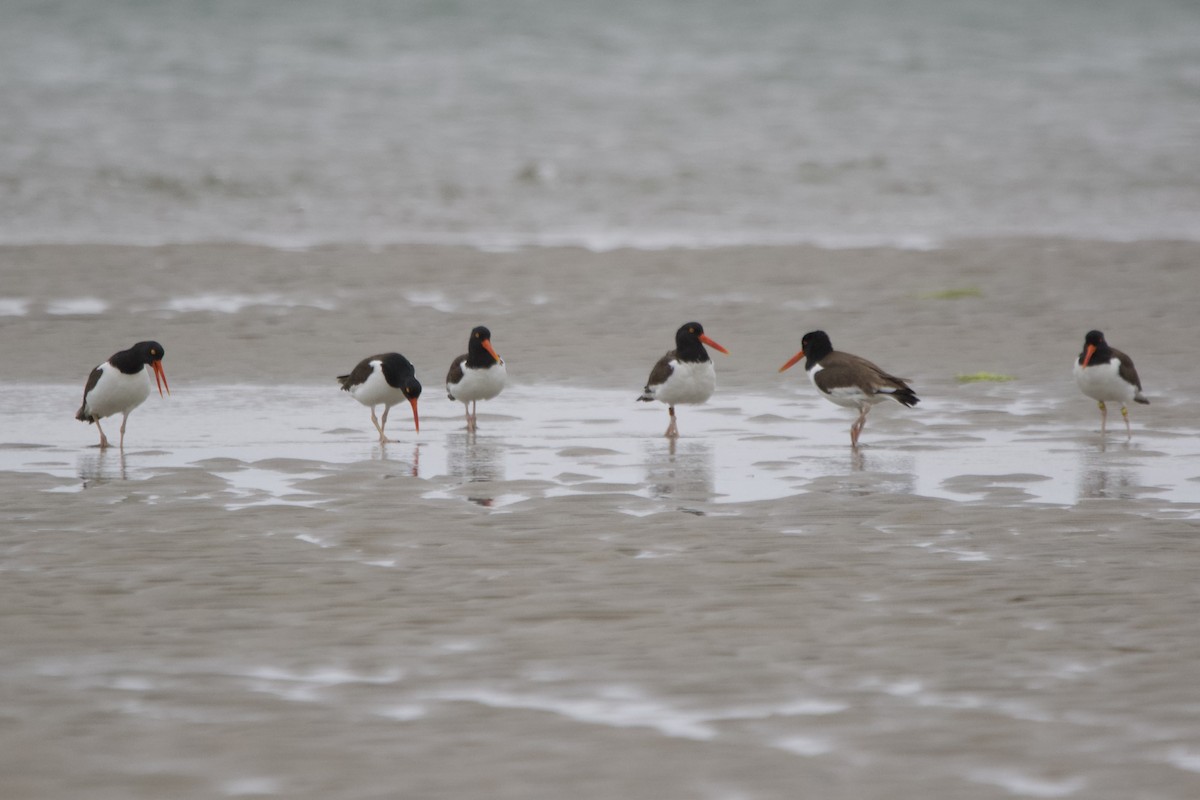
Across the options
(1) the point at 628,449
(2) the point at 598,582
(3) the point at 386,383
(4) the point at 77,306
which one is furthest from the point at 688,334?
(4) the point at 77,306

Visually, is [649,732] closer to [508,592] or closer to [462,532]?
Answer: [508,592]

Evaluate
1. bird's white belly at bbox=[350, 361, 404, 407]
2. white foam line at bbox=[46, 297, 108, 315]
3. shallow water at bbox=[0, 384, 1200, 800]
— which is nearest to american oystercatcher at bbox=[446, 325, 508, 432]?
bird's white belly at bbox=[350, 361, 404, 407]

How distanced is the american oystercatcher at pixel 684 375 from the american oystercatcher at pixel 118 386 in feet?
11.6

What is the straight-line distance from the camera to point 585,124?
34750 millimetres

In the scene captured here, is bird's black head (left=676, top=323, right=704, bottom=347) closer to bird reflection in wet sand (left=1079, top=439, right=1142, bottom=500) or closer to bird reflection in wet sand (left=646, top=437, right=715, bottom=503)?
bird reflection in wet sand (left=646, top=437, right=715, bottom=503)

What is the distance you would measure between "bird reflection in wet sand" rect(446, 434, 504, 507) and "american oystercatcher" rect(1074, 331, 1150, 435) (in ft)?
13.7

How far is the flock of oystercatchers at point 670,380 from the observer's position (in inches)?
413

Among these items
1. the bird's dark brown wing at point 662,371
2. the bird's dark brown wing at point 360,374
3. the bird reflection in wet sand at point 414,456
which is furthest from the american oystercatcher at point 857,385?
the bird's dark brown wing at point 360,374

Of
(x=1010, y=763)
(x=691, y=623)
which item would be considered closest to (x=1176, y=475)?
(x=691, y=623)

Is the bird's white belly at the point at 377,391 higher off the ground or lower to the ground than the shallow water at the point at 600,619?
higher

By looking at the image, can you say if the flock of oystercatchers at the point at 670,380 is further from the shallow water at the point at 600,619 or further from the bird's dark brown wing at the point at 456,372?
the shallow water at the point at 600,619

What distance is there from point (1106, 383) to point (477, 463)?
447 cm

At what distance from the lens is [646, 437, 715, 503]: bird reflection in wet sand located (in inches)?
346

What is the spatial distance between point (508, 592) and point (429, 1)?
2147 inches
